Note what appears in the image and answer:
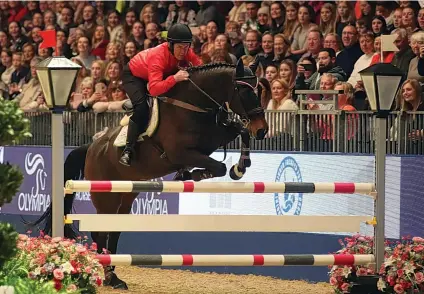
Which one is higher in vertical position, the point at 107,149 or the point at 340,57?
the point at 340,57

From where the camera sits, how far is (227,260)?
902cm

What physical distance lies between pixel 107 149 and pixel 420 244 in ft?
13.9

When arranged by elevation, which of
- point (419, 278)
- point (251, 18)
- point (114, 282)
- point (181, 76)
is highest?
point (251, 18)

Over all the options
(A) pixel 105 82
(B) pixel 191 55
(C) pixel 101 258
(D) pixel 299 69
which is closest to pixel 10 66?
(A) pixel 105 82

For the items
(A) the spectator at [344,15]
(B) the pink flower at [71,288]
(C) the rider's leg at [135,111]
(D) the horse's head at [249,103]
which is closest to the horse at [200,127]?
(D) the horse's head at [249,103]

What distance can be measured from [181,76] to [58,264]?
339cm

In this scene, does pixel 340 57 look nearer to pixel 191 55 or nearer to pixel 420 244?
pixel 191 55

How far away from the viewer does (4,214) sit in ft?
52.1

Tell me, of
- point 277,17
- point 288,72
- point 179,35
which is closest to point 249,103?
point 179,35

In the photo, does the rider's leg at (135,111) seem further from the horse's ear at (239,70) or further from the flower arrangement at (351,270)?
the flower arrangement at (351,270)

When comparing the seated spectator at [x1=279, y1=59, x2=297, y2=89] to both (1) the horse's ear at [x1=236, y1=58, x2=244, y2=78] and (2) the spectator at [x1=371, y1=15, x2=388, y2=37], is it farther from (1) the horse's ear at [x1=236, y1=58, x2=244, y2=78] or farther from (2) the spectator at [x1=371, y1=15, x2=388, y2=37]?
(1) the horse's ear at [x1=236, y1=58, x2=244, y2=78]

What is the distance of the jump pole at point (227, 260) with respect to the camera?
8909 millimetres

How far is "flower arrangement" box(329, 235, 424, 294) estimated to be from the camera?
29.7ft

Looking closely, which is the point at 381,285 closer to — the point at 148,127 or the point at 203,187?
the point at 203,187
